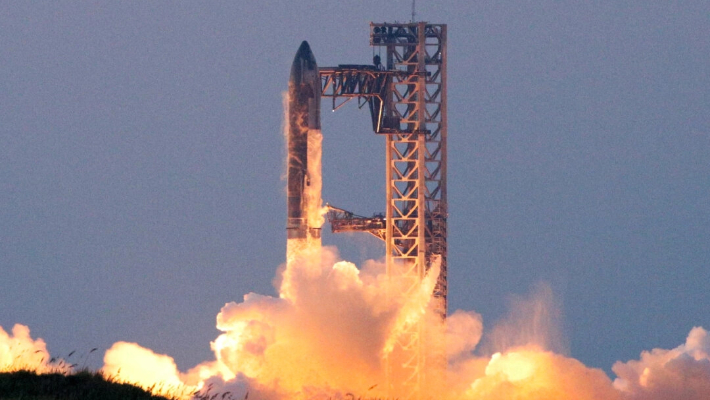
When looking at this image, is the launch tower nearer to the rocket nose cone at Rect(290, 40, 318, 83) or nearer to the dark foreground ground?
the rocket nose cone at Rect(290, 40, 318, 83)

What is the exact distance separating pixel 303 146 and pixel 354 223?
740cm

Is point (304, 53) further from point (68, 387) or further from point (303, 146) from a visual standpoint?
point (68, 387)

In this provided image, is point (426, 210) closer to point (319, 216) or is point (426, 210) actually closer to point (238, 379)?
point (319, 216)

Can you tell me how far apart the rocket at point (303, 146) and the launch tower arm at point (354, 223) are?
490 cm

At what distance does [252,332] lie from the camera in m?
70.9

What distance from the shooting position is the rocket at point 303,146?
251 feet

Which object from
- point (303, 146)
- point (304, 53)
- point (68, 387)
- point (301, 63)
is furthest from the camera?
point (304, 53)

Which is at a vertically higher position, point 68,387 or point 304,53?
point 304,53

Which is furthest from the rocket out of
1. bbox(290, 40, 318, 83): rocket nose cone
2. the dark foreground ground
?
the dark foreground ground

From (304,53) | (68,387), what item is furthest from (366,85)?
(68,387)

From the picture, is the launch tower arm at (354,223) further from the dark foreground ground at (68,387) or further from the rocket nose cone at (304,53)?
the dark foreground ground at (68,387)

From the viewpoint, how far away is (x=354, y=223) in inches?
3280

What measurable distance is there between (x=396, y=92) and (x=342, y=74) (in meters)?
3.53

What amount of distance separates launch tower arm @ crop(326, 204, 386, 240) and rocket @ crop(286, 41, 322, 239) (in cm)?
490
